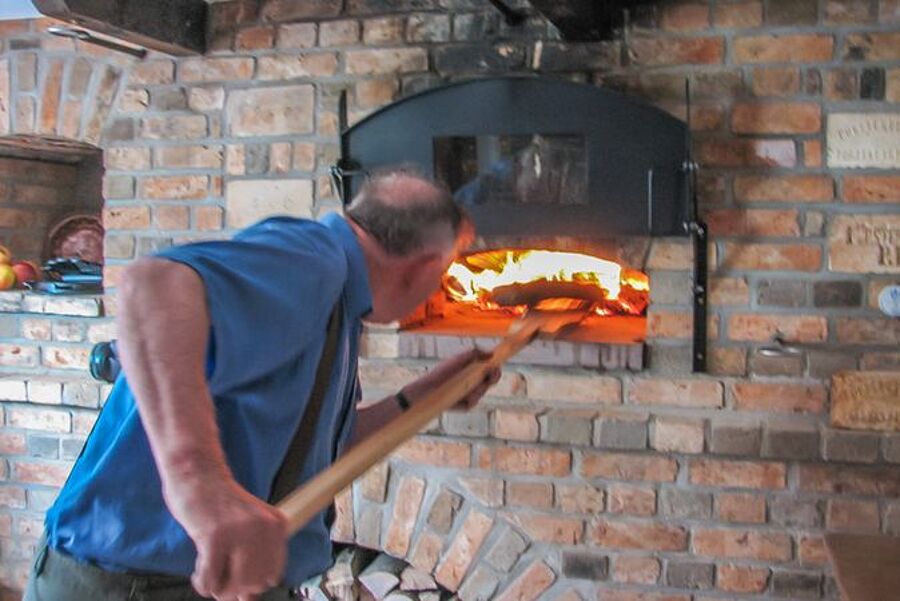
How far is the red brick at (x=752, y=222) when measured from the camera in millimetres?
2186

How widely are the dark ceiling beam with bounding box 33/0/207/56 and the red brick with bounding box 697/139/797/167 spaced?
1.37 m

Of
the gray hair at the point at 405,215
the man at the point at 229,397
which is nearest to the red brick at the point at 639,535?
the man at the point at 229,397

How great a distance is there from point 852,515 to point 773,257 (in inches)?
25.0

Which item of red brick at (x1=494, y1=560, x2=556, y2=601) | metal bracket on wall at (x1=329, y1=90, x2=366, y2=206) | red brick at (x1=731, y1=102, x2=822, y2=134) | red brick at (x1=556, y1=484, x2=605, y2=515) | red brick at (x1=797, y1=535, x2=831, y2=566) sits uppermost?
red brick at (x1=731, y1=102, x2=822, y2=134)

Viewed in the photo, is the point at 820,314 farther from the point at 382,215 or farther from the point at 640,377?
the point at 382,215

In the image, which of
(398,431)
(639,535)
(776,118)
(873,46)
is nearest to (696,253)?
(776,118)

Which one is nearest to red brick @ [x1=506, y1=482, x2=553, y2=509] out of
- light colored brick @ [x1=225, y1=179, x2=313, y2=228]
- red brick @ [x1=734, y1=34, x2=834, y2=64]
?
light colored brick @ [x1=225, y1=179, x2=313, y2=228]

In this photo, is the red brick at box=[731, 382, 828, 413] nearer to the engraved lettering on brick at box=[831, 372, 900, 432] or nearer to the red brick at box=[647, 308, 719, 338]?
the engraved lettering on brick at box=[831, 372, 900, 432]

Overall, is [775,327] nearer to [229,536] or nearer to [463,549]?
[463,549]

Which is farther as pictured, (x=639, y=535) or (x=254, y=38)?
(x=254, y=38)

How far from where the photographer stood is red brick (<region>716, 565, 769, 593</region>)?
226cm

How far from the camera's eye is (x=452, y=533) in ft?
8.03

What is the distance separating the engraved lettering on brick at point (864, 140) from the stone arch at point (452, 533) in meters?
1.15

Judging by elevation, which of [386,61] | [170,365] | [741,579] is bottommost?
[741,579]
